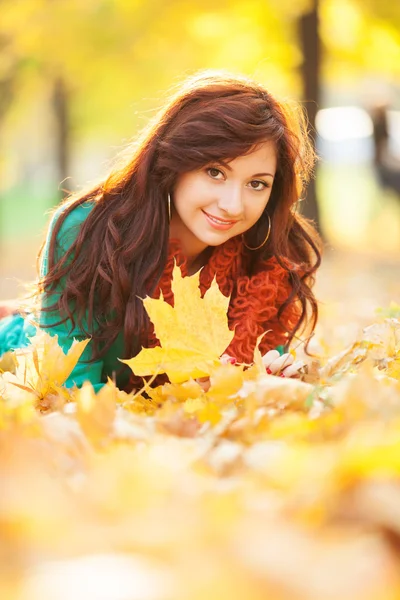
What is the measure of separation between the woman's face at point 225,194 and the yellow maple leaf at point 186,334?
0.56 metres

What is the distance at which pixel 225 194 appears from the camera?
6.56 feet

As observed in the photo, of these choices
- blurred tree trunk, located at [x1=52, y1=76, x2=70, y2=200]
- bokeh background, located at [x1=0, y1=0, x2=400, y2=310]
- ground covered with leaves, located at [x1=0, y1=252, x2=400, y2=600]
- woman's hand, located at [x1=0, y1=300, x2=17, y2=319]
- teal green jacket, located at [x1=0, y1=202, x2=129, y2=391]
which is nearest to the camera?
ground covered with leaves, located at [x1=0, y1=252, x2=400, y2=600]

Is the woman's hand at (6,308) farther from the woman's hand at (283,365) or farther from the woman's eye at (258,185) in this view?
the woman's hand at (283,365)

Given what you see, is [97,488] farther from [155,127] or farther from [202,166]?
[155,127]

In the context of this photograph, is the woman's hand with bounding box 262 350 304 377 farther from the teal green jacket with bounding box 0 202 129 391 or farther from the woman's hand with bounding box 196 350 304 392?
the teal green jacket with bounding box 0 202 129 391

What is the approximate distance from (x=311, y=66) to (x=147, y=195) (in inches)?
264

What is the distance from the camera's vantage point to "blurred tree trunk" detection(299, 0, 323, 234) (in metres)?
8.15

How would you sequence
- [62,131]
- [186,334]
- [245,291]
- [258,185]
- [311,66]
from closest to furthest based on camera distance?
[186,334] < [258,185] < [245,291] < [311,66] < [62,131]

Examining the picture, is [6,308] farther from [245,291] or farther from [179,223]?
[245,291]

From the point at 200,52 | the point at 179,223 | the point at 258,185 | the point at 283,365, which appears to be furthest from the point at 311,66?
the point at 283,365

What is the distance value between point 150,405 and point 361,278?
5.09 m

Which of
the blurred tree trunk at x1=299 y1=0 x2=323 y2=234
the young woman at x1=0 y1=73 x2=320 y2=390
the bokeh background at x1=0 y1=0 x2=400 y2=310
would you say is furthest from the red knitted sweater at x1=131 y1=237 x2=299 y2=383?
the blurred tree trunk at x1=299 y1=0 x2=323 y2=234

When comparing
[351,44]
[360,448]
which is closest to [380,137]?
[351,44]

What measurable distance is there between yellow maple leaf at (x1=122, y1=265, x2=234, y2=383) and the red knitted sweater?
1.95 ft
